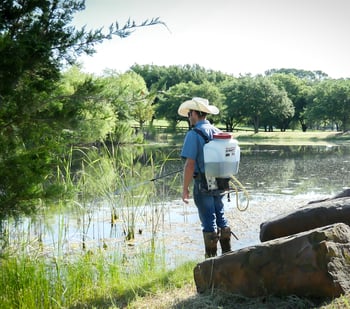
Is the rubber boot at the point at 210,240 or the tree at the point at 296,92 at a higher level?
the tree at the point at 296,92

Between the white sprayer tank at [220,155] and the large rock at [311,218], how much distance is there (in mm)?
781

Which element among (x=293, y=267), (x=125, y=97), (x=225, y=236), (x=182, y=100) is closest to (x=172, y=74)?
(x=182, y=100)

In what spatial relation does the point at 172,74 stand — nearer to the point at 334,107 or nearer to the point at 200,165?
the point at 334,107

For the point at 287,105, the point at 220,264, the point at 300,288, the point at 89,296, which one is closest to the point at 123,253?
the point at 89,296

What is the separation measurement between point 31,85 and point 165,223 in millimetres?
6244

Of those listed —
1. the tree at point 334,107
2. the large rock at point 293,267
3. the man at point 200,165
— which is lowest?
the large rock at point 293,267

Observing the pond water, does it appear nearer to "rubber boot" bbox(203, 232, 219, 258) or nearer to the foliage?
"rubber boot" bbox(203, 232, 219, 258)

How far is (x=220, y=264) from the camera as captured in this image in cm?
401

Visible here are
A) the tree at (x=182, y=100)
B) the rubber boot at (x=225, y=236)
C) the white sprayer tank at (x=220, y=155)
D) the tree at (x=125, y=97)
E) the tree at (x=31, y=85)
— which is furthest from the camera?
the tree at (x=182, y=100)

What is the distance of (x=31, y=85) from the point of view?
3.71 m

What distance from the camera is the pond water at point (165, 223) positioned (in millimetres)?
6903

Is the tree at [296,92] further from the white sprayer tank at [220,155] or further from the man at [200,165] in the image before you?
the white sprayer tank at [220,155]

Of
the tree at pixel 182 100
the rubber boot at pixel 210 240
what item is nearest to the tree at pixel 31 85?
the rubber boot at pixel 210 240

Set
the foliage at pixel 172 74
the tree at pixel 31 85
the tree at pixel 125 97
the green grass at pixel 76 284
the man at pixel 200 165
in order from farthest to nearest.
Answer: the foliage at pixel 172 74 → the man at pixel 200 165 → the green grass at pixel 76 284 → the tree at pixel 125 97 → the tree at pixel 31 85
